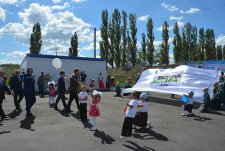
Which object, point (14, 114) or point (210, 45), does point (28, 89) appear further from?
point (210, 45)

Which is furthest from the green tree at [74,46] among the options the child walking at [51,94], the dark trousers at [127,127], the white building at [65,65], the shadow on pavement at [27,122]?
the dark trousers at [127,127]

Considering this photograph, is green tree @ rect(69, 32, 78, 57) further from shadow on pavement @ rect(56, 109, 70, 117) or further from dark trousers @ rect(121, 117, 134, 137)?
dark trousers @ rect(121, 117, 134, 137)

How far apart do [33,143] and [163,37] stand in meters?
50.4

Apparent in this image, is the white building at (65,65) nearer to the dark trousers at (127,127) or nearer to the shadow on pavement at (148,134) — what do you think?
the shadow on pavement at (148,134)

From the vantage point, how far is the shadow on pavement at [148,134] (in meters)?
8.81

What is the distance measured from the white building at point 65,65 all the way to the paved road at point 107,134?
1173 cm

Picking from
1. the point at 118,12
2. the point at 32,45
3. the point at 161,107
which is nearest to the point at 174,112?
the point at 161,107

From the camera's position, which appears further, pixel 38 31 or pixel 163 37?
pixel 163 37

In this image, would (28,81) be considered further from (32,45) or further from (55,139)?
(32,45)

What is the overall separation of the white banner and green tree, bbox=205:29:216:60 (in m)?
40.3

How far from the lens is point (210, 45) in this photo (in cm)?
5700

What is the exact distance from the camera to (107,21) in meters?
54.5

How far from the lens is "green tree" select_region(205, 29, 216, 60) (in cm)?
5625

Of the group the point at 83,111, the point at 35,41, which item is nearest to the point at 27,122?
the point at 83,111
